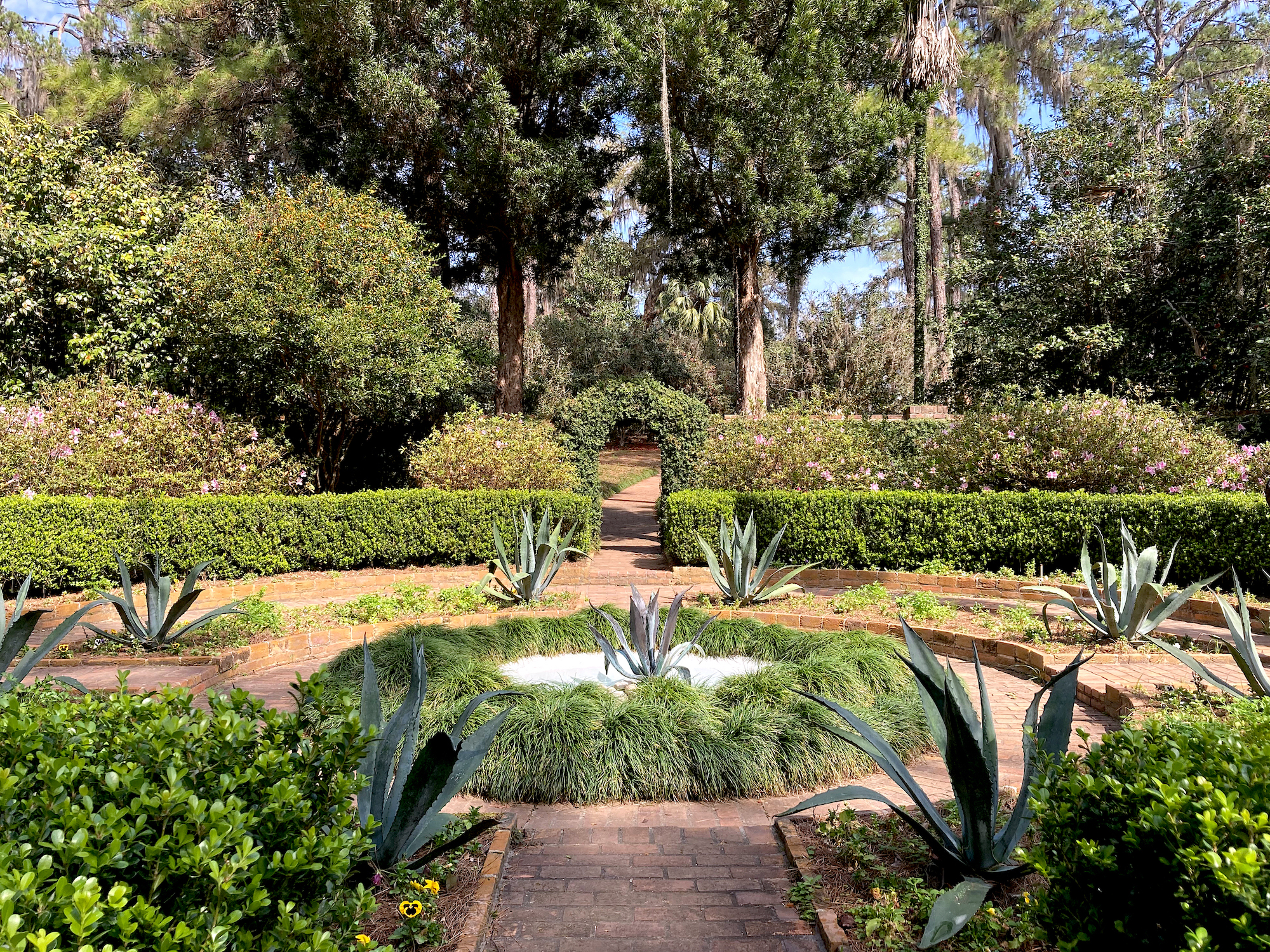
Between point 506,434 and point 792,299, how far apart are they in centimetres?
1801

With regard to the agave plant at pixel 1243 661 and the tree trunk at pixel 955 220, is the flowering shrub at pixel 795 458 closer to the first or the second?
the agave plant at pixel 1243 661

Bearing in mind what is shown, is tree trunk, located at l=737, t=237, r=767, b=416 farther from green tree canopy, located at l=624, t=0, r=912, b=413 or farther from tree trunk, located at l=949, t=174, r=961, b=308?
tree trunk, located at l=949, t=174, r=961, b=308

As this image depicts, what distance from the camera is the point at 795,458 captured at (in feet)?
34.4

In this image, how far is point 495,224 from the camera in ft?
51.8

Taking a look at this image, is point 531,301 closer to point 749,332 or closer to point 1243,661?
point 749,332

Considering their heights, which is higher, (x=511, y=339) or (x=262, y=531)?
(x=511, y=339)

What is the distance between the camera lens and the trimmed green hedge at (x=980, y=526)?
784cm

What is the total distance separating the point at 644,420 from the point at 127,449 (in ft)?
23.8

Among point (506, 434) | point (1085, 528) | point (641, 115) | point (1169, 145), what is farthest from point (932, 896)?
point (1169, 145)

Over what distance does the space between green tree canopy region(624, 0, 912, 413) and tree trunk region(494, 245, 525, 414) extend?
10.2 ft

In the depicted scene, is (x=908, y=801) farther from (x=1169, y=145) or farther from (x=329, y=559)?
(x=1169, y=145)

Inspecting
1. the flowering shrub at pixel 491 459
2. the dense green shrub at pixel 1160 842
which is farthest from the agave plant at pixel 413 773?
the flowering shrub at pixel 491 459

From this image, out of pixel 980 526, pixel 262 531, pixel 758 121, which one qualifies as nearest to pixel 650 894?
pixel 980 526

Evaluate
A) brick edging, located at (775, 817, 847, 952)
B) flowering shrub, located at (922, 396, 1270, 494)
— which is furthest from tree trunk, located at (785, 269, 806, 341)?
brick edging, located at (775, 817, 847, 952)
